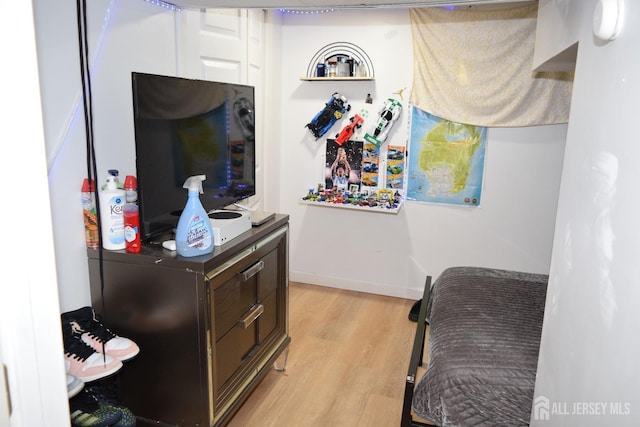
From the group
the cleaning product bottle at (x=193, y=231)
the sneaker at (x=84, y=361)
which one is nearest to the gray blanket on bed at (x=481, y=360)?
the cleaning product bottle at (x=193, y=231)

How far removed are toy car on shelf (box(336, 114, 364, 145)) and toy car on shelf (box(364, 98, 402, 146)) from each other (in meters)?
0.14

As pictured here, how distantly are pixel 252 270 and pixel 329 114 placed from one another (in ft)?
6.21

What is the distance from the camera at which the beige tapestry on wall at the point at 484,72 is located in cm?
304

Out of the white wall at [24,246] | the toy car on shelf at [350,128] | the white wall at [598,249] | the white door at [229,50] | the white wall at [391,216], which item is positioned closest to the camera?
the white wall at [24,246]

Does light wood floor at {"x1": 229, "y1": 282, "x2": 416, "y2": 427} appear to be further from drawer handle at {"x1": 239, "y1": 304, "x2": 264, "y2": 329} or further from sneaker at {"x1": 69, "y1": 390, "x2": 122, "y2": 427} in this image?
sneaker at {"x1": 69, "y1": 390, "x2": 122, "y2": 427}

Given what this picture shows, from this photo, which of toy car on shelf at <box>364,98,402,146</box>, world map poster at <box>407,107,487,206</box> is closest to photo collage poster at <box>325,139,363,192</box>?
toy car on shelf at <box>364,98,402,146</box>

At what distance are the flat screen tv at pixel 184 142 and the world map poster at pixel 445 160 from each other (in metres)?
1.53

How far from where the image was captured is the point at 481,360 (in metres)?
1.75

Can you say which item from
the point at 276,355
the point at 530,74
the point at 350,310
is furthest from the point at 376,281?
the point at 530,74

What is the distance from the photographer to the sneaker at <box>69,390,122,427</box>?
142cm

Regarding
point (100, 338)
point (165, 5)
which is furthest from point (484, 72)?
point (100, 338)

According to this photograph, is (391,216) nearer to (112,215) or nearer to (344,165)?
(344,165)

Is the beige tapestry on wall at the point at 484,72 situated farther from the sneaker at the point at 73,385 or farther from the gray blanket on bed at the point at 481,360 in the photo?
the sneaker at the point at 73,385

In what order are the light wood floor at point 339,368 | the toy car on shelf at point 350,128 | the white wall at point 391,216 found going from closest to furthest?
the light wood floor at point 339,368
the white wall at point 391,216
the toy car on shelf at point 350,128
